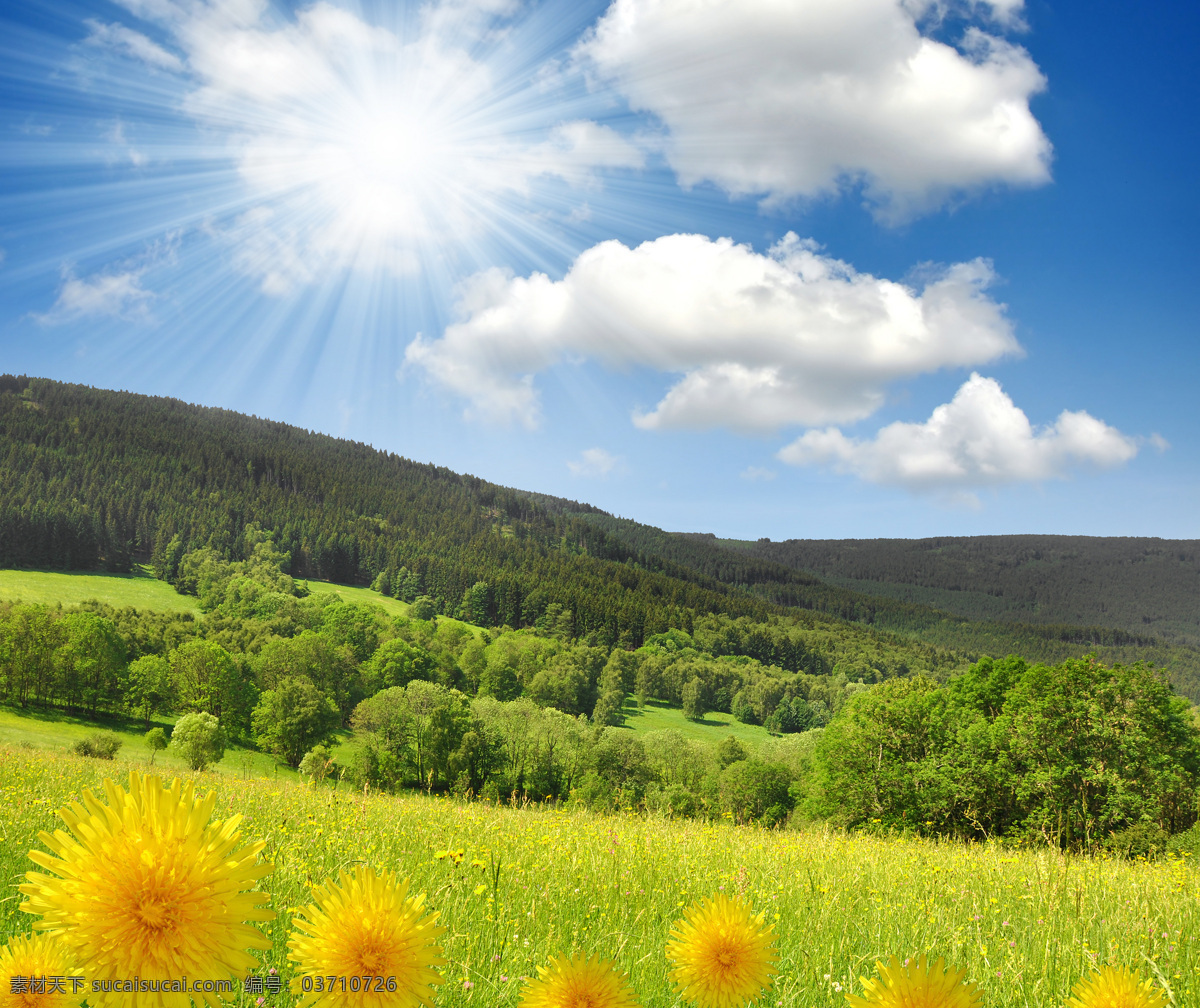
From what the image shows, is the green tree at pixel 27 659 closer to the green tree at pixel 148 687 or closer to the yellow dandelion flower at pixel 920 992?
the green tree at pixel 148 687

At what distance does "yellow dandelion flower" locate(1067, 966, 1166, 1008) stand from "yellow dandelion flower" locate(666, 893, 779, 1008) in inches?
25.5

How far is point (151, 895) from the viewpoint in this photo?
104 cm

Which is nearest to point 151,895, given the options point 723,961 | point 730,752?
point 723,961

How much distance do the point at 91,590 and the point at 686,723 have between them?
9627cm

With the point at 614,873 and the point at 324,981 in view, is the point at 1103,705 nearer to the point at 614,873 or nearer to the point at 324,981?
the point at 614,873

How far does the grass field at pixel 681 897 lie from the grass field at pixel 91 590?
108 meters

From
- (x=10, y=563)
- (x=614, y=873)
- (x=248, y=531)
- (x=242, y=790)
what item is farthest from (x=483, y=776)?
(x=248, y=531)

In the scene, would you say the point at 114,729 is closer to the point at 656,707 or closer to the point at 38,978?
the point at 38,978

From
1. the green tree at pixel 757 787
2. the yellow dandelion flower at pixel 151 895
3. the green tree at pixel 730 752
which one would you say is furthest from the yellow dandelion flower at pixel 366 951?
the green tree at pixel 730 752

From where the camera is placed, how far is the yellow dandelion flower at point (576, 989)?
126 cm

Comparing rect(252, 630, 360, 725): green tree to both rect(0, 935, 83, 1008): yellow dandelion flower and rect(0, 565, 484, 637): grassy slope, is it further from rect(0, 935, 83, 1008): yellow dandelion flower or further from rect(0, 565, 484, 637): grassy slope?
rect(0, 935, 83, 1008): yellow dandelion flower

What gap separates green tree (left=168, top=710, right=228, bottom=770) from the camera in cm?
4225

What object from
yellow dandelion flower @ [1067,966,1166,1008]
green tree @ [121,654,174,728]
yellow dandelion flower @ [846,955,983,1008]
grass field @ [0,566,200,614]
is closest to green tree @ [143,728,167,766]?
green tree @ [121,654,174,728]

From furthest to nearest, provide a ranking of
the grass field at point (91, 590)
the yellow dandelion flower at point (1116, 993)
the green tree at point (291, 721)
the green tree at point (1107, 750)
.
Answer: the grass field at point (91, 590) < the green tree at point (291, 721) < the green tree at point (1107, 750) < the yellow dandelion flower at point (1116, 993)
